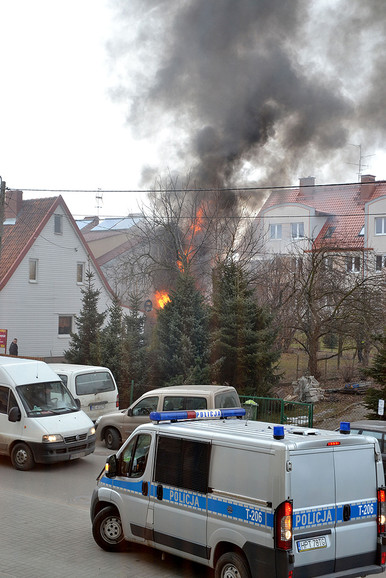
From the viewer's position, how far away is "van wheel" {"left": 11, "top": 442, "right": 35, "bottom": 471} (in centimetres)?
1161

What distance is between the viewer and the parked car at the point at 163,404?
1218cm

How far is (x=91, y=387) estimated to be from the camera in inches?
605

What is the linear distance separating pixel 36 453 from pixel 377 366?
25.8 ft

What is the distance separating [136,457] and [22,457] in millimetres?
5341

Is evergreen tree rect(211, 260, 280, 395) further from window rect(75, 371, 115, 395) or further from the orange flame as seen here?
the orange flame

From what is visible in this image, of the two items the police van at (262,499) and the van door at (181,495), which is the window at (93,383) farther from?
the van door at (181,495)

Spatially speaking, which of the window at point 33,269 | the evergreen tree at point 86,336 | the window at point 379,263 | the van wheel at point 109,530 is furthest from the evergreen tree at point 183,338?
the window at point 33,269

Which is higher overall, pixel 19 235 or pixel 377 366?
pixel 19 235

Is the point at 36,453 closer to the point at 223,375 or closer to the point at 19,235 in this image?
the point at 223,375

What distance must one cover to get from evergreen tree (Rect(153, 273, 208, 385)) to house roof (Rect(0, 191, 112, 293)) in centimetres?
1577

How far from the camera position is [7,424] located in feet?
39.4

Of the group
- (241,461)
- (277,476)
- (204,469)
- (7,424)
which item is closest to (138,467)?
(204,469)

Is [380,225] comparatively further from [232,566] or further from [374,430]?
[232,566]

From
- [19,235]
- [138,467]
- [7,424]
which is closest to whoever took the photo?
[138,467]
